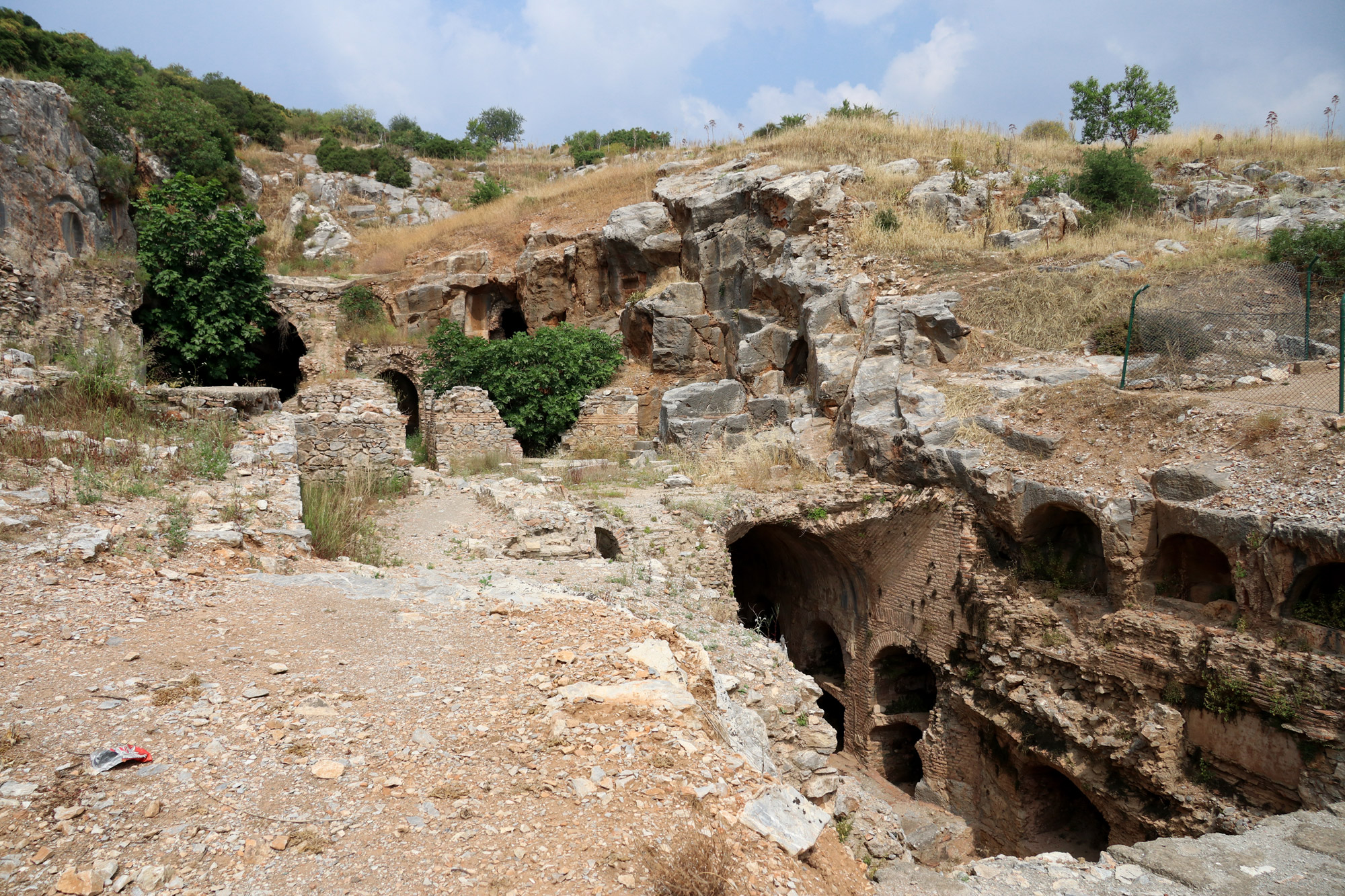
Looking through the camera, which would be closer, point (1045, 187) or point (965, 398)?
point (965, 398)

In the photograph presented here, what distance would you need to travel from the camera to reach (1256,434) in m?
8.33

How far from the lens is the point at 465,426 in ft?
45.7

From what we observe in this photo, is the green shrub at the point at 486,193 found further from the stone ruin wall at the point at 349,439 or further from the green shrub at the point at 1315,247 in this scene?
the green shrub at the point at 1315,247

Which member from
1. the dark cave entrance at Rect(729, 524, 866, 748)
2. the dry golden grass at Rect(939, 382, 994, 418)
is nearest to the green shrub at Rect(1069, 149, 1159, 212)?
the dry golden grass at Rect(939, 382, 994, 418)

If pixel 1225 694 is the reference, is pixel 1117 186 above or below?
above

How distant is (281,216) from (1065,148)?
2567cm

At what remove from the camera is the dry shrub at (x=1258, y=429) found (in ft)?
27.3

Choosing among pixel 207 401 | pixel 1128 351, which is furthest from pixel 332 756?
pixel 1128 351

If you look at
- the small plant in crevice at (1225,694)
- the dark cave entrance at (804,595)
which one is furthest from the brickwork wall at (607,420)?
the small plant in crevice at (1225,694)

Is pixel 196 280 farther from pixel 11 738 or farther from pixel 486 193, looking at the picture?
pixel 11 738

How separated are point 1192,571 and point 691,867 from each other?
848cm

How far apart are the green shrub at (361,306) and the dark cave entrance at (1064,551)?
18266mm

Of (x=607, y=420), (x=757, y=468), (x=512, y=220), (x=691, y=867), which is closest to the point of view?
(x=691, y=867)

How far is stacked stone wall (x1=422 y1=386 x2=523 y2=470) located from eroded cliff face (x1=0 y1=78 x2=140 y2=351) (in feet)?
22.6
